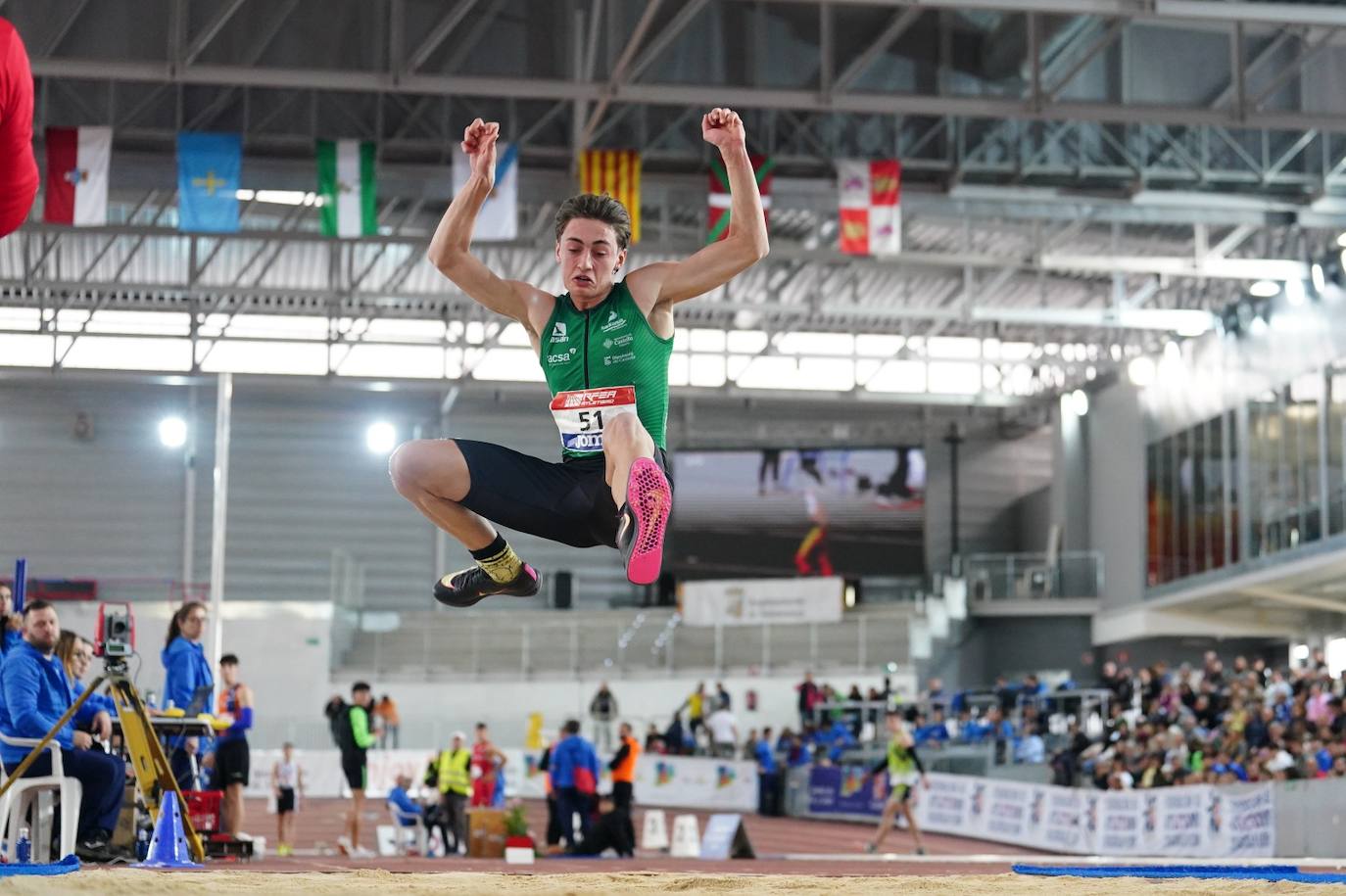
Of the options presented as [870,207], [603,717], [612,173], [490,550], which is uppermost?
[612,173]

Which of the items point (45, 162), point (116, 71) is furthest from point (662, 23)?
point (45, 162)

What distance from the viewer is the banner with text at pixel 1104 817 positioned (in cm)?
1727

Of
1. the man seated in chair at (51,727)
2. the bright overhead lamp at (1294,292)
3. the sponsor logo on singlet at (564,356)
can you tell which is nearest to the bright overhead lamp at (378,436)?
the bright overhead lamp at (1294,292)

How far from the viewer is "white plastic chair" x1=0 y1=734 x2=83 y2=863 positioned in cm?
872

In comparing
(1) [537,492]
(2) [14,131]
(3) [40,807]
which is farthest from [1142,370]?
(2) [14,131]

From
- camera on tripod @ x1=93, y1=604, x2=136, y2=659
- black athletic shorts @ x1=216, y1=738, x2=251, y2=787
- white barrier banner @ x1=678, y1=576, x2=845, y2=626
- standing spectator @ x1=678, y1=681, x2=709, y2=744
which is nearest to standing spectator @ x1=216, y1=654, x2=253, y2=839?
black athletic shorts @ x1=216, y1=738, x2=251, y2=787

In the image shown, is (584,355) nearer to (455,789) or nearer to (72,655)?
(72,655)

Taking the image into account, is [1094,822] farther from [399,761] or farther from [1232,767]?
[399,761]

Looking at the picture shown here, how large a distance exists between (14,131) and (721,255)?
109 inches

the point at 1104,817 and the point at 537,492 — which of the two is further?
the point at 1104,817

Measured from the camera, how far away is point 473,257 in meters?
6.05

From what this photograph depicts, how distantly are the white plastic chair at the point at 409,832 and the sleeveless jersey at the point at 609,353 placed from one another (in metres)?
13.3

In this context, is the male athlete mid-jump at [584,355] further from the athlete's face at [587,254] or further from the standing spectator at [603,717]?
the standing spectator at [603,717]

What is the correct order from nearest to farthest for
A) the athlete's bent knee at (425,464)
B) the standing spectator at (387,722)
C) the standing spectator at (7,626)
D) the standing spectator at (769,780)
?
the athlete's bent knee at (425,464) → the standing spectator at (7,626) → the standing spectator at (387,722) → the standing spectator at (769,780)
